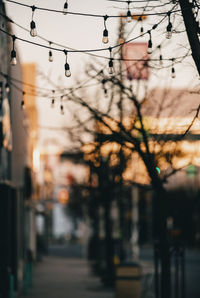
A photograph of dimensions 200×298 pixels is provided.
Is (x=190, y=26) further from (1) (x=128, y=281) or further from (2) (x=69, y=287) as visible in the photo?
(2) (x=69, y=287)

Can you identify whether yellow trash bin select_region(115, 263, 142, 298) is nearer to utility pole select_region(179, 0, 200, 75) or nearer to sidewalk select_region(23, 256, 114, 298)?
sidewalk select_region(23, 256, 114, 298)

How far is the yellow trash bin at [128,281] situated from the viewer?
51.9ft

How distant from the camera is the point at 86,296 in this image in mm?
19375

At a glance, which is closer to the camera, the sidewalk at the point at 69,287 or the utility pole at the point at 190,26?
the utility pole at the point at 190,26

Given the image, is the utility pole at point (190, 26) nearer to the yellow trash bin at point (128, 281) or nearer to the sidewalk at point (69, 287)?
the yellow trash bin at point (128, 281)

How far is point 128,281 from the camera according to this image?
15930mm

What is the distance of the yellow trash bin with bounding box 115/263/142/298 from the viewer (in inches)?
623

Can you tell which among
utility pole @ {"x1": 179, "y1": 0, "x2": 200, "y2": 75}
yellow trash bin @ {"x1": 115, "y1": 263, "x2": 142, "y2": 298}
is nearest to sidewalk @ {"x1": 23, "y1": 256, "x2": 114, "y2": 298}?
yellow trash bin @ {"x1": 115, "y1": 263, "x2": 142, "y2": 298}

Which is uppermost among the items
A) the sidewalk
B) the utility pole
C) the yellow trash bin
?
the utility pole

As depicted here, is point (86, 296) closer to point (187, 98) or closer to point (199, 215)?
point (187, 98)

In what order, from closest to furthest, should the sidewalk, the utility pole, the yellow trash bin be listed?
the utility pole < the yellow trash bin < the sidewalk

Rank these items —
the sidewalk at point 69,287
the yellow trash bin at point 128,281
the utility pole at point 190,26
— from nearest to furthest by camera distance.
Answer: the utility pole at point 190,26, the yellow trash bin at point 128,281, the sidewalk at point 69,287

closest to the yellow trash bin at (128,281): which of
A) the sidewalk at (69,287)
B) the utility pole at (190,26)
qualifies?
the sidewalk at (69,287)

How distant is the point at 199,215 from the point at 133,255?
33.1m
